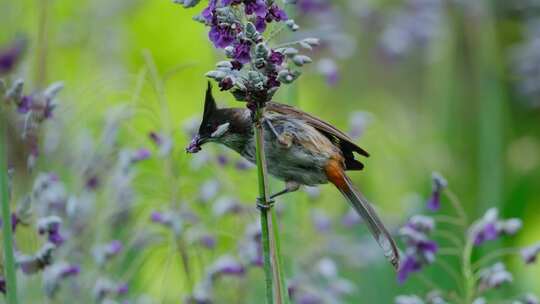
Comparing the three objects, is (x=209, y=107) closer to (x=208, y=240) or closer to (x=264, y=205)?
(x=264, y=205)

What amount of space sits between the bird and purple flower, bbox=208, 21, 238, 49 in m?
0.23

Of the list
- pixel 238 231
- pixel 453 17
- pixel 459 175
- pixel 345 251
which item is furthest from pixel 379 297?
pixel 453 17

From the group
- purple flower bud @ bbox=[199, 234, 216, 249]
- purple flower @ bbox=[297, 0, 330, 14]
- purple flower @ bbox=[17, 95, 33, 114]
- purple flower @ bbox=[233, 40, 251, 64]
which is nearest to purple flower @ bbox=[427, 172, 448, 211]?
purple flower @ bbox=[233, 40, 251, 64]

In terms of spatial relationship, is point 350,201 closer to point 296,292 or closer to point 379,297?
point 296,292

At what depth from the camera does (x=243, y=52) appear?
175 cm

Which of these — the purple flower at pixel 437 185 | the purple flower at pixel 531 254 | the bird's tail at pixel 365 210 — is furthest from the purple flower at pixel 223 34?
the purple flower at pixel 531 254

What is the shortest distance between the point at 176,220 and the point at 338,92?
329cm

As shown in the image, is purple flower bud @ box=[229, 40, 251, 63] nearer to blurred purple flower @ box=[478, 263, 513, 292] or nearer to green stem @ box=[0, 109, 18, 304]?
green stem @ box=[0, 109, 18, 304]

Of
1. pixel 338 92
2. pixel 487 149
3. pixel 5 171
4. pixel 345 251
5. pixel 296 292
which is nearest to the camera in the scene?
pixel 5 171

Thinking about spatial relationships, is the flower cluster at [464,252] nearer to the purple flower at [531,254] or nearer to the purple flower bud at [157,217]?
the purple flower at [531,254]

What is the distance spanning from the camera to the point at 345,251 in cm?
355

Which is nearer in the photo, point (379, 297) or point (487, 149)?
point (379, 297)

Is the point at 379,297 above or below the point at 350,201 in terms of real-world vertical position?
above

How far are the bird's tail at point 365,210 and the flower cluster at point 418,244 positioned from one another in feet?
0.86
